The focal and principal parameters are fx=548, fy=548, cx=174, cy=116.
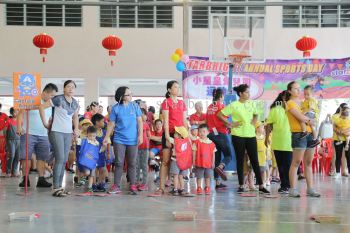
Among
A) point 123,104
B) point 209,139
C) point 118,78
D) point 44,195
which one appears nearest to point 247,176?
point 209,139

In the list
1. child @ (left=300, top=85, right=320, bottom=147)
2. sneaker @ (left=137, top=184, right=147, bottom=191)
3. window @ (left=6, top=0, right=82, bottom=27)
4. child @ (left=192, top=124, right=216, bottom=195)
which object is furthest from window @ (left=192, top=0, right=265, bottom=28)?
child @ (left=192, top=124, right=216, bottom=195)

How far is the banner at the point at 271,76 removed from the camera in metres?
15.4

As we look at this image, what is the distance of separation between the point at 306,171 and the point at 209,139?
5.43 ft

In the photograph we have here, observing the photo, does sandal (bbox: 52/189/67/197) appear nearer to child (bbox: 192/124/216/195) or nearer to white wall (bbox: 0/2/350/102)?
child (bbox: 192/124/216/195)

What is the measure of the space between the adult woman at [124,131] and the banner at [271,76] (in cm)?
755

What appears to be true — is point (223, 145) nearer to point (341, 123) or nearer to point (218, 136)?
point (218, 136)

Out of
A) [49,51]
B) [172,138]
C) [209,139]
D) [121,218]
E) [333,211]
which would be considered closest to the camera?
[121,218]

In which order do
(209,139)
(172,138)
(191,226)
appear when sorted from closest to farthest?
(191,226), (172,138), (209,139)

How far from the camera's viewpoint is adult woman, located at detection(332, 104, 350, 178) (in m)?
12.1

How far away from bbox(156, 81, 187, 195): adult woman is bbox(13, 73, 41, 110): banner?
6.26ft

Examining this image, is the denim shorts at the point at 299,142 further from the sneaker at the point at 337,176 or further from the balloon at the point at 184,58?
the balloon at the point at 184,58

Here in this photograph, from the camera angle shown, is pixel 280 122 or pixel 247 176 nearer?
pixel 280 122

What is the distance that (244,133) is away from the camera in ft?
26.6

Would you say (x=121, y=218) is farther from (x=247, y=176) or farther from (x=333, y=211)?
(x=247, y=176)
